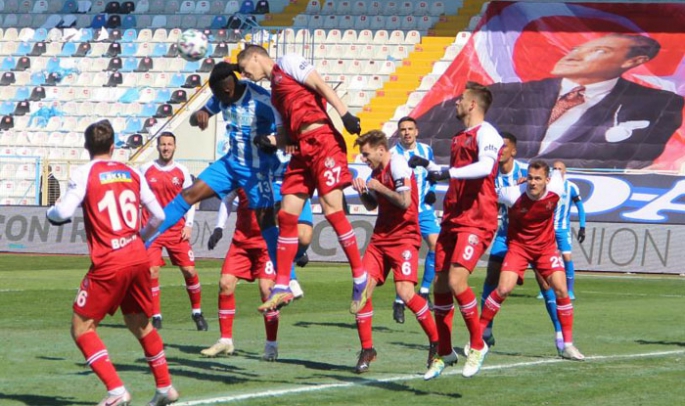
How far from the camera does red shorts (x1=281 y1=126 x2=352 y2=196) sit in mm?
10531

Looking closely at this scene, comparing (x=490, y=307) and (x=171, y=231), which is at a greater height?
(x=490, y=307)

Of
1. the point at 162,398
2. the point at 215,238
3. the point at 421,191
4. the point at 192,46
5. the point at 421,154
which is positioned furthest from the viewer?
the point at 421,191

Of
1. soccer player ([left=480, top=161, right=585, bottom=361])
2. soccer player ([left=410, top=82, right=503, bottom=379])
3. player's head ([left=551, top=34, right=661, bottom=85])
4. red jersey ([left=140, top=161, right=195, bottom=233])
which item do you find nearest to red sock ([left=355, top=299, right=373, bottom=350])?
soccer player ([left=410, top=82, right=503, bottom=379])

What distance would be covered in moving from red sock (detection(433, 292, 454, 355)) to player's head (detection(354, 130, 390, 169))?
1.57 meters

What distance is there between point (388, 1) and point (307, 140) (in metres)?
29.8

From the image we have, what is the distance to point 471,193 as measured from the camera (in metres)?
10.4

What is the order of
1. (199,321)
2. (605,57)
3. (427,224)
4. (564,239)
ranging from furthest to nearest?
1. (605,57)
2. (564,239)
3. (427,224)
4. (199,321)

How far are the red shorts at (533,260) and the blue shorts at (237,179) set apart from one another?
2557mm

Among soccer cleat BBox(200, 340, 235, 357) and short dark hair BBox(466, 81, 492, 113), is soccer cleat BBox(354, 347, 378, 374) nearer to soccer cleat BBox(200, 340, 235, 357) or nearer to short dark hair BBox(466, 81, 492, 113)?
soccer cleat BBox(200, 340, 235, 357)

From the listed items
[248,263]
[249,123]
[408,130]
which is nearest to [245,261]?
[248,263]

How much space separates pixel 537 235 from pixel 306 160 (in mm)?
3074

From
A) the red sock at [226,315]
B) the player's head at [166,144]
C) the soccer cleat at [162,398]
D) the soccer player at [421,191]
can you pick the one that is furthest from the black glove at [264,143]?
the soccer player at [421,191]

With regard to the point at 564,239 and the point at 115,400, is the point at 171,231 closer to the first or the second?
the point at 564,239

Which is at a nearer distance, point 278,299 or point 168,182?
point 278,299
